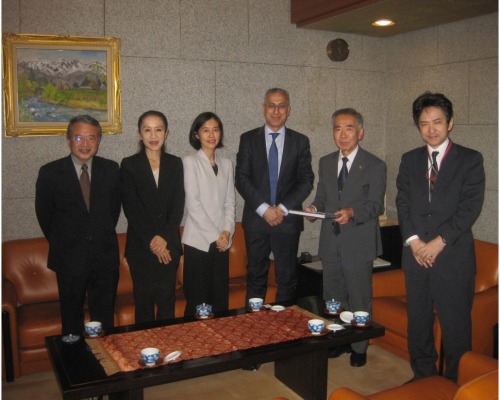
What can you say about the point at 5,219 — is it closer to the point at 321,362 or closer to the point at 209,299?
the point at 209,299

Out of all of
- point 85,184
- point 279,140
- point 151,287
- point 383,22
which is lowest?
point 151,287

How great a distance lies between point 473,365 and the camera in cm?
205

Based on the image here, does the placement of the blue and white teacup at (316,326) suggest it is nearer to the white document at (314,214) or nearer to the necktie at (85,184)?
the white document at (314,214)

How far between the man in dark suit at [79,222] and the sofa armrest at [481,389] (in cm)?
219

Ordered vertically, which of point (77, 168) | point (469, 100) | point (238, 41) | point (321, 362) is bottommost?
point (321, 362)

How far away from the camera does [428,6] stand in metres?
3.77

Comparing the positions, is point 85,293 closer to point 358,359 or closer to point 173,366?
point 173,366

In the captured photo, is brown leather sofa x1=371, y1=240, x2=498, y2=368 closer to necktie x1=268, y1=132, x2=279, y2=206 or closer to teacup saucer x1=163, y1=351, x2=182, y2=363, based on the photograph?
necktie x1=268, y1=132, x2=279, y2=206

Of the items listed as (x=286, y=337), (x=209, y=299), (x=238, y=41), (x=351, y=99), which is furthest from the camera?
(x=351, y=99)

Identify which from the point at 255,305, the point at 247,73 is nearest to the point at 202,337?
the point at 255,305

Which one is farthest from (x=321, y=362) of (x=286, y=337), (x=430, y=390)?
(x=430, y=390)

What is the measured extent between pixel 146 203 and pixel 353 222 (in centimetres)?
132

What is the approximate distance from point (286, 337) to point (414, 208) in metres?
1.06

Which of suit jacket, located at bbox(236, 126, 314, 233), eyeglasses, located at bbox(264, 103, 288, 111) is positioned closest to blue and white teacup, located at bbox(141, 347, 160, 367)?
suit jacket, located at bbox(236, 126, 314, 233)
